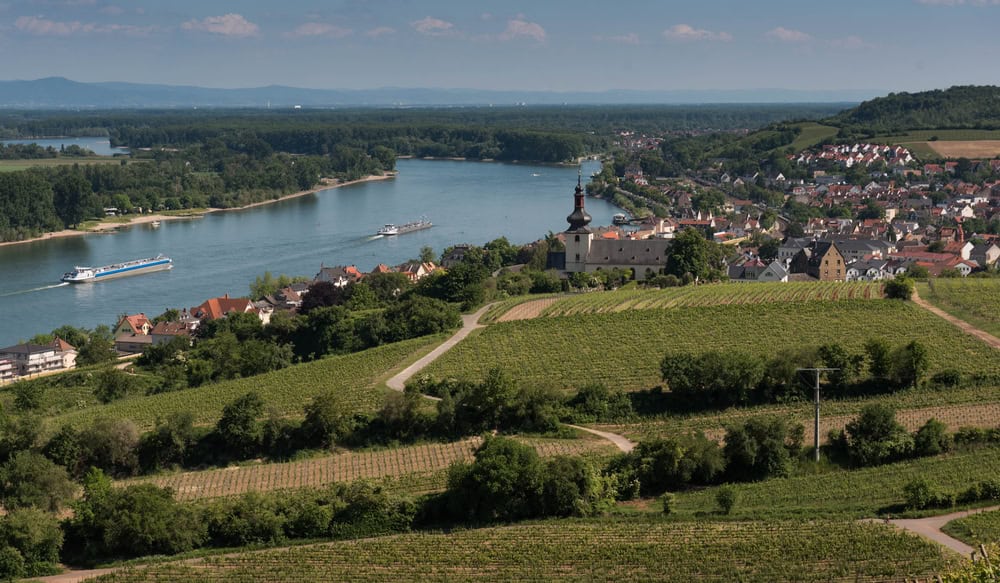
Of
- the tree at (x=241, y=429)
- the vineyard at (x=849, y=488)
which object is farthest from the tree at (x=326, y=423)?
the vineyard at (x=849, y=488)

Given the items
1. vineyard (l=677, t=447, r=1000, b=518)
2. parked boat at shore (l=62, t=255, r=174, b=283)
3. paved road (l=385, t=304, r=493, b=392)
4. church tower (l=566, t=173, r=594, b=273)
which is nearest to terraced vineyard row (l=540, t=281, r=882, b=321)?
paved road (l=385, t=304, r=493, b=392)

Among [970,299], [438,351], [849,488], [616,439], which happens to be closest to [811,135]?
[970,299]

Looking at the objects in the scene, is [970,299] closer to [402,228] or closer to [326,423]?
[326,423]

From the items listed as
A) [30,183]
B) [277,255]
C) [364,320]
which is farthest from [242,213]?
[364,320]

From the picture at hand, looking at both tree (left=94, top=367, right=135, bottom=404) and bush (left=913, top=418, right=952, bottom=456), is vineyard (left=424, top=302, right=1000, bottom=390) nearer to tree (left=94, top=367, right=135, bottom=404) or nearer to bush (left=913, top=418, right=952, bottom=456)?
bush (left=913, top=418, right=952, bottom=456)

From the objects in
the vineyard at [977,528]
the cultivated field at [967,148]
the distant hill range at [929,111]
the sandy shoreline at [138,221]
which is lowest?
the sandy shoreline at [138,221]

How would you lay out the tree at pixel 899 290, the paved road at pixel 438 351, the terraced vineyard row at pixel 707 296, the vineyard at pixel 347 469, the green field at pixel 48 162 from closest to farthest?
the vineyard at pixel 347 469 < the paved road at pixel 438 351 < the tree at pixel 899 290 < the terraced vineyard row at pixel 707 296 < the green field at pixel 48 162

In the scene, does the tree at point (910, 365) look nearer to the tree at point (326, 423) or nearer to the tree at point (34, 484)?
the tree at point (326, 423)
